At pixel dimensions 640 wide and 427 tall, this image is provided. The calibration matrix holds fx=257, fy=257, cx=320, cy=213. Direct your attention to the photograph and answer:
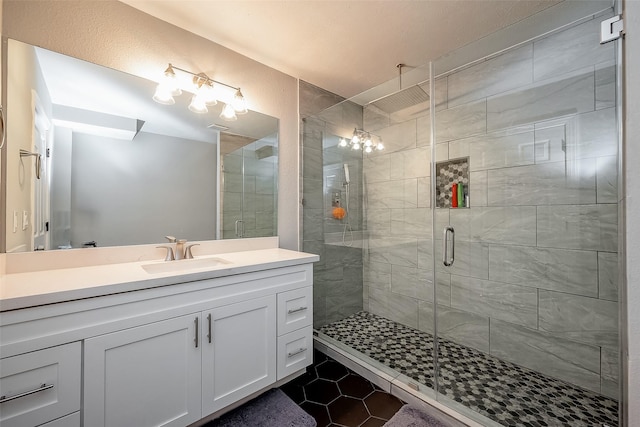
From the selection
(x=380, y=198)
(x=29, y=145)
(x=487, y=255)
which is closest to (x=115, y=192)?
(x=29, y=145)

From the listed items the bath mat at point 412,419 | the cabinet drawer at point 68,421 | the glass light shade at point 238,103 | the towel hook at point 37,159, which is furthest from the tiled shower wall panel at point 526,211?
the towel hook at point 37,159

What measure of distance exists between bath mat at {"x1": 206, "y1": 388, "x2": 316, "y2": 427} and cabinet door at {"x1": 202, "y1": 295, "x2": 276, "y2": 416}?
131 mm

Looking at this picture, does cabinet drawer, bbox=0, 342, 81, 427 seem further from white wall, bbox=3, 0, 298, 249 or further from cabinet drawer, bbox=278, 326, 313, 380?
white wall, bbox=3, 0, 298, 249

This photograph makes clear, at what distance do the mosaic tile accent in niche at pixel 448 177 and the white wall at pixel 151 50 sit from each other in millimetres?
1276

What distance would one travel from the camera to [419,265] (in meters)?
2.40

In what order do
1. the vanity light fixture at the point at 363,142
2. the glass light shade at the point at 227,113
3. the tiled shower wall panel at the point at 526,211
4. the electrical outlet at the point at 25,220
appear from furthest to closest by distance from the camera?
1. the vanity light fixture at the point at 363,142
2. the glass light shade at the point at 227,113
3. the tiled shower wall panel at the point at 526,211
4. the electrical outlet at the point at 25,220

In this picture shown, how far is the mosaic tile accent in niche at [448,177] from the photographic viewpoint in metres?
2.16

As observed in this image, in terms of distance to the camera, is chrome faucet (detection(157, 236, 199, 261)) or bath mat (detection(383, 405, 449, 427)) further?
chrome faucet (detection(157, 236, 199, 261))

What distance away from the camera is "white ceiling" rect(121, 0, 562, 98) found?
153 cm

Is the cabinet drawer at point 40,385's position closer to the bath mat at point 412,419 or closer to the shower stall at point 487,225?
the bath mat at point 412,419

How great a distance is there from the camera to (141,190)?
1.57m

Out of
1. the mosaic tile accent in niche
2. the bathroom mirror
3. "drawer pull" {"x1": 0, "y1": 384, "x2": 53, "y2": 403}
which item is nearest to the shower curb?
the bathroom mirror

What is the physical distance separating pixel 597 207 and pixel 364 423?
1.87 metres

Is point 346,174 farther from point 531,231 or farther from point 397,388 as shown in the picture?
point 397,388
